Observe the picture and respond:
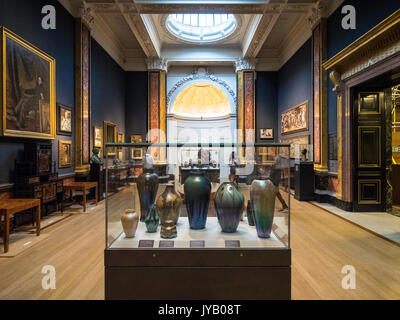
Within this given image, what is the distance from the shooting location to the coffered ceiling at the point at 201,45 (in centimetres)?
812

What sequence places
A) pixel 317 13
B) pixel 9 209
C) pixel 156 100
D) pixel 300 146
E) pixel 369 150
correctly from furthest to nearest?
pixel 156 100
pixel 300 146
pixel 317 13
pixel 369 150
pixel 9 209

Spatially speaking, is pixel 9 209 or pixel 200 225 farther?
pixel 9 209

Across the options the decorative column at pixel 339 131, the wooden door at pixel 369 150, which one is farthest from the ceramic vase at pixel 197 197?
the decorative column at pixel 339 131

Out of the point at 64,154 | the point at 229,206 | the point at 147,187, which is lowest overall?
the point at 229,206

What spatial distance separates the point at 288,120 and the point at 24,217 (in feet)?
36.7

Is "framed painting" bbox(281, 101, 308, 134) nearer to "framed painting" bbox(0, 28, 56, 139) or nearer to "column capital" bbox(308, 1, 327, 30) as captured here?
"column capital" bbox(308, 1, 327, 30)

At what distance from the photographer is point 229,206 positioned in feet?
7.01

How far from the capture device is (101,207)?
7012 mm

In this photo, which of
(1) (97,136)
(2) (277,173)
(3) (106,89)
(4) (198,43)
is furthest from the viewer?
(4) (198,43)

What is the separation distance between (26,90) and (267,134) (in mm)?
11480

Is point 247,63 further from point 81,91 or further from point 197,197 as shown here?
point 197,197

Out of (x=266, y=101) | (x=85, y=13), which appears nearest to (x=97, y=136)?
(x=85, y=13)

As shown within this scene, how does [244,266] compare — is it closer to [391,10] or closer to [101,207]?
[101,207]
